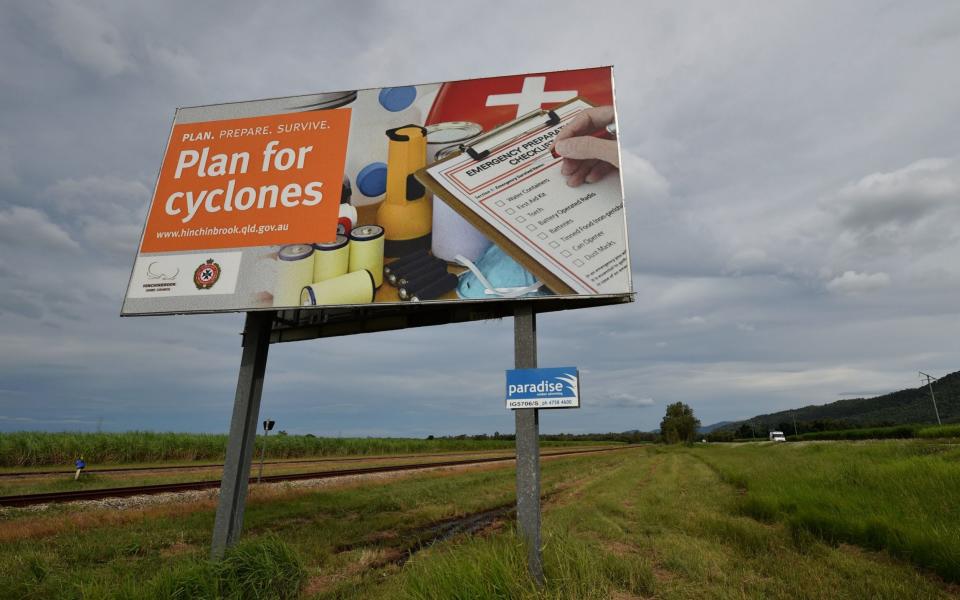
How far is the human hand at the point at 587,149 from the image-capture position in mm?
7207

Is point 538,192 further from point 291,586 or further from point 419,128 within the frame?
point 291,586

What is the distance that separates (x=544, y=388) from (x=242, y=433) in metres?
5.34

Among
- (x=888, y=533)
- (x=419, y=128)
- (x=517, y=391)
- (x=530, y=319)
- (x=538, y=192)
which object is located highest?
(x=419, y=128)

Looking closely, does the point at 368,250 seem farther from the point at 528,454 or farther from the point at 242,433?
the point at 528,454

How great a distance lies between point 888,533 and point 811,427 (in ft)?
504

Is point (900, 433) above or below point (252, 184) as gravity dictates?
below

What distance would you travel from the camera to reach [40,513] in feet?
39.6

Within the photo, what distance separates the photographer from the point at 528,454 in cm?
645

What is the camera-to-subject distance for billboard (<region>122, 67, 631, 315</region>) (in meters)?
6.98

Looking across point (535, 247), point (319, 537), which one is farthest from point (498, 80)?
point (319, 537)

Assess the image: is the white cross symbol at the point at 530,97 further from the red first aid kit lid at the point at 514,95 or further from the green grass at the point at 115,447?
the green grass at the point at 115,447

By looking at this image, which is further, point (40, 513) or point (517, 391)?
point (40, 513)

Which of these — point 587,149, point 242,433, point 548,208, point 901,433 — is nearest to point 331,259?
point 242,433

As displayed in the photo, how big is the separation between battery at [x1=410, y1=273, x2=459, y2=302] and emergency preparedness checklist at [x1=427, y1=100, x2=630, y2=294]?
3.37 ft
